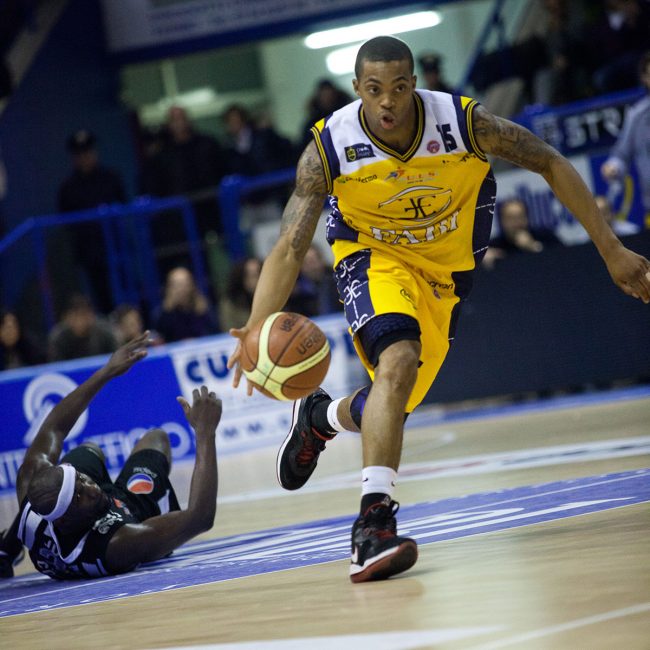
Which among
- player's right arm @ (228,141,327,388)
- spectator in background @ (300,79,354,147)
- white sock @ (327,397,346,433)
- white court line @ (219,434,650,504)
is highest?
spectator in background @ (300,79,354,147)

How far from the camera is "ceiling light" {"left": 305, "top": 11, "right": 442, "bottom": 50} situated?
19953 millimetres

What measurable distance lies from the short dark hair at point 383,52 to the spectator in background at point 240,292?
26.5ft

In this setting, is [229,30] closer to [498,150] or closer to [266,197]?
[266,197]

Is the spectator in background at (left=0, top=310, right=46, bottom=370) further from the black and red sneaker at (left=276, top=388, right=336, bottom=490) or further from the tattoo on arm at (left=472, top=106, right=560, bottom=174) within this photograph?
the tattoo on arm at (left=472, top=106, right=560, bottom=174)

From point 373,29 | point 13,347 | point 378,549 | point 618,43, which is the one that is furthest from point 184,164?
point 378,549

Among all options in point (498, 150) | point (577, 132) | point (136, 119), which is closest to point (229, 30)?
point (136, 119)

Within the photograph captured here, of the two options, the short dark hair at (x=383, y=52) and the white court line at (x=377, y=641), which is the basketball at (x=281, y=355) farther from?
the white court line at (x=377, y=641)

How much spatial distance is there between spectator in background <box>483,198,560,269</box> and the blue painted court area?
645 centimetres

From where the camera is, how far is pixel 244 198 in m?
15.3

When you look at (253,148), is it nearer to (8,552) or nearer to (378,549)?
(8,552)

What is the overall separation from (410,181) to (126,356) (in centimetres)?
204

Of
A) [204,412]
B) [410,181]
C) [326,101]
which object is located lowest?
[204,412]

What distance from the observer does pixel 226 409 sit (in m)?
12.6

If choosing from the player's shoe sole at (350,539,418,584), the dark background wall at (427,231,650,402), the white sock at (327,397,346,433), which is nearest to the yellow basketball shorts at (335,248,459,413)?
the white sock at (327,397,346,433)
